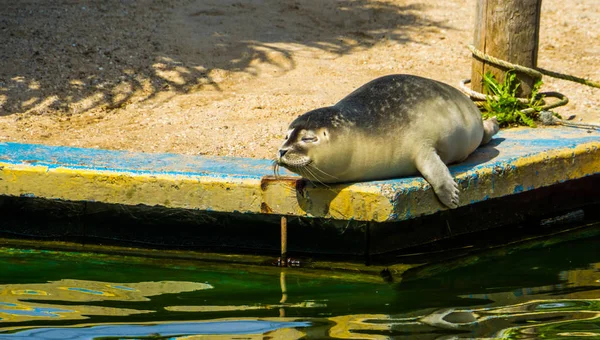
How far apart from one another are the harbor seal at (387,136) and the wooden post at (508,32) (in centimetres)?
120

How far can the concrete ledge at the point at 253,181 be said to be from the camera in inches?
194

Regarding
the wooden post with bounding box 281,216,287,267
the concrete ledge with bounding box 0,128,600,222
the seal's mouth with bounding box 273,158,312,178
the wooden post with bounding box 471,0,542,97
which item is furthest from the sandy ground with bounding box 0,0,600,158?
the seal's mouth with bounding box 273,158,312,178

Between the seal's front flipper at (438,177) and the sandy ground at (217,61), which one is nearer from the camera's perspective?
the seal's front flipper at (438,177)

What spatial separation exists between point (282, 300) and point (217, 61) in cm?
459

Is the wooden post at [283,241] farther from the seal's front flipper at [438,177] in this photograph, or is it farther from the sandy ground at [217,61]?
the sandy ground at [217,61]

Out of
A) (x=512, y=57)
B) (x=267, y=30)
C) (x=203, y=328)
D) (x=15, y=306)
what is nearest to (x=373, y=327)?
(x=203, y=328)

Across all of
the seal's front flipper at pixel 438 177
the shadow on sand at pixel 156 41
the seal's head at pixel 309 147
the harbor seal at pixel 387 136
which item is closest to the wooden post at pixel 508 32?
the harbor seal at pixel 387 136

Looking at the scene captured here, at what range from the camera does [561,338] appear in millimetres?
4176

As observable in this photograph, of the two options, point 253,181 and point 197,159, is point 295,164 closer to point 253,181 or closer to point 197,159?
point 253,181

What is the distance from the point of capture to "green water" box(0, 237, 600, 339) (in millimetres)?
4262

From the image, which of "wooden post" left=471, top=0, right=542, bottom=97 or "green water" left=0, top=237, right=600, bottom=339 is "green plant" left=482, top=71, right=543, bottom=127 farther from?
"green water" left=0, top=237, right=600, bottom=339

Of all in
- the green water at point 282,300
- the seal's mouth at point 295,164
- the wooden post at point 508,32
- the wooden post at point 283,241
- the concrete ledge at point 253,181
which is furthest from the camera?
the wooden post at point 508,32

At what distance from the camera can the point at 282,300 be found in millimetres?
4730

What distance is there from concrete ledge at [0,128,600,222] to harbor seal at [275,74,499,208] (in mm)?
83
